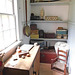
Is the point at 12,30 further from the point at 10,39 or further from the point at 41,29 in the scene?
the point at 41,29

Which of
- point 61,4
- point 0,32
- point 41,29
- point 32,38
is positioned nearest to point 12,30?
point 0,32

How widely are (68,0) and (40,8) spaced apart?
897 millimetres

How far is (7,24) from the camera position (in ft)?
5.35

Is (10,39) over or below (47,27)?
below

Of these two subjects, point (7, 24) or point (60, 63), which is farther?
point (60, 63)

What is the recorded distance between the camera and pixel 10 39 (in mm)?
1734

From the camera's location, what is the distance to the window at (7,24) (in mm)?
1446

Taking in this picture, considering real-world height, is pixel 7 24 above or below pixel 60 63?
above

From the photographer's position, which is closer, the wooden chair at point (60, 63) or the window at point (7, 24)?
the window at point (7, 24)

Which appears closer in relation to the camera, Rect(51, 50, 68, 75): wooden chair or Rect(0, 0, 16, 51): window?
Rect(0, 0, 16, 51): window

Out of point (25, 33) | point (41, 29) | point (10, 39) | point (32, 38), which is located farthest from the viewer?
point (41, 29)

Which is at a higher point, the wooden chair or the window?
the window

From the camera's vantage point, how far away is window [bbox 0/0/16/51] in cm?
145

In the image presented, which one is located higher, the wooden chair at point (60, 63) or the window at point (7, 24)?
the window at point (7, 24)
